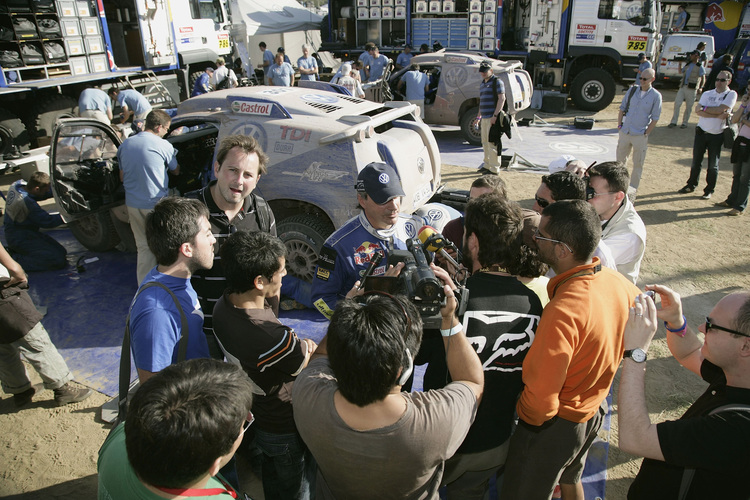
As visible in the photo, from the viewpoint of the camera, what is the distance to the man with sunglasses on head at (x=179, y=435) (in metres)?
1.28

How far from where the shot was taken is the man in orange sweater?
1.90 metres

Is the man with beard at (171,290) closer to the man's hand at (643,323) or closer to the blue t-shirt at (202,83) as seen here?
the man's hand at (643,323)

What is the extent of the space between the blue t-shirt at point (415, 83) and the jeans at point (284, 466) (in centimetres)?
944

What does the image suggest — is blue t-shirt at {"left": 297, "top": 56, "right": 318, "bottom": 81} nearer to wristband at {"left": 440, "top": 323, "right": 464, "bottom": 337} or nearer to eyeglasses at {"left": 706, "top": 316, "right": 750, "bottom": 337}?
wristband at {"left": 440, "top": 323, "right": 464, "bottom": 337}

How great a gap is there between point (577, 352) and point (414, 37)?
54.0ft

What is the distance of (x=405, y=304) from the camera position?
157 centimetres

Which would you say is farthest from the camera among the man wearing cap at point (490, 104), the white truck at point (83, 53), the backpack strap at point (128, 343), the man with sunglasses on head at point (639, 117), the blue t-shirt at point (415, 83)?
the blue t-shirt at point (415, 83)

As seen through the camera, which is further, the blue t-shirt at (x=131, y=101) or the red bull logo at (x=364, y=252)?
the blue t-shirt at (x=131, y=101)

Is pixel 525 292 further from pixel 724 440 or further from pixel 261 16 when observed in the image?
pixel 261 16

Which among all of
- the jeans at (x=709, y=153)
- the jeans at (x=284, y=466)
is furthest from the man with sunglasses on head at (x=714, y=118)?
the jeans at (x=284, y=466)

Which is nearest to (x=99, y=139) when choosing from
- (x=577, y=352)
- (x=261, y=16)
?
(x=577, y=352)

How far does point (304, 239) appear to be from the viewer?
462cm

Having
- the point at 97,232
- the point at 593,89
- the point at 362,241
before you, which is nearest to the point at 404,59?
the point at 593,89

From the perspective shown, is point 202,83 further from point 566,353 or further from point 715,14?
point 715,14
